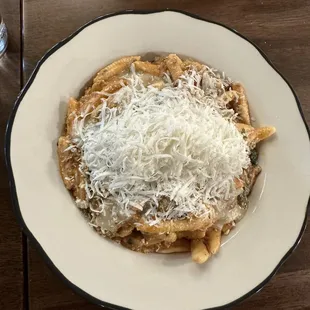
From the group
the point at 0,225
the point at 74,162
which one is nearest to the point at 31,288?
the point at 0,225

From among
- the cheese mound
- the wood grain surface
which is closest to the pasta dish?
the cheese mound

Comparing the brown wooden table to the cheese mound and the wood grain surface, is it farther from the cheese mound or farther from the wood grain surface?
the cheese mound

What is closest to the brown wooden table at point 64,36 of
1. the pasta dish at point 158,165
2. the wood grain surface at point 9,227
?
the wood grain surface at point 9,227

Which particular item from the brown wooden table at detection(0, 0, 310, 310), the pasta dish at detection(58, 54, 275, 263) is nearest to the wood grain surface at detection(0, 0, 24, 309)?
the brown wooden table at detection(0, 0, 310, 310)

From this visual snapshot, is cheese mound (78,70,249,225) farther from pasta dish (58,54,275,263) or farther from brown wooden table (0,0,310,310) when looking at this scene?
brown wooden table (0,0,310,310)

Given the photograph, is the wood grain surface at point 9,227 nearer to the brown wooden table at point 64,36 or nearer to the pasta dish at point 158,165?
the brown wooden table at point 64,36

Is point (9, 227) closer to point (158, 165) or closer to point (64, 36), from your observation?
point (158, 165)
